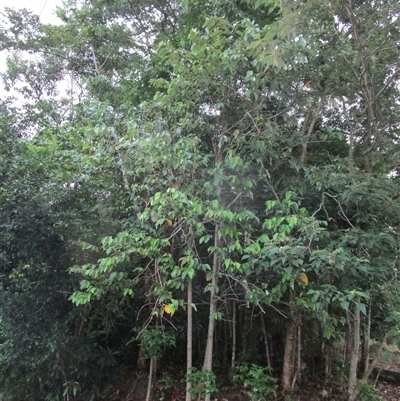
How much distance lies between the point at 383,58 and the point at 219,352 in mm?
3401

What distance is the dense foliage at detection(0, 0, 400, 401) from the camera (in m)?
2.40

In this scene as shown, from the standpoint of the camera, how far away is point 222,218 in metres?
2.42

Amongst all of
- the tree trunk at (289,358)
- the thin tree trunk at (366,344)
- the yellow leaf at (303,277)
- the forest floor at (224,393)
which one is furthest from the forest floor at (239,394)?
the yellow leaf at (303,277)

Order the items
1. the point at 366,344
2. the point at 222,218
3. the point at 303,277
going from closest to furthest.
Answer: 1. the point at 303,277
2. the point at 222,218
3. the point at 366,344

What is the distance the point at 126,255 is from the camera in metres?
2.45

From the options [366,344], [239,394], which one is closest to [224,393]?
[239,394]

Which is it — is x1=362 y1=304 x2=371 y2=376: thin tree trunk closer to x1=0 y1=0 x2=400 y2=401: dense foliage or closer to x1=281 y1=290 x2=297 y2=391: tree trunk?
x1=0 y1=0 x2=400 y2=401: dense foliage

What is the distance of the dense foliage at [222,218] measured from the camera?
Answer: 7.86 ft

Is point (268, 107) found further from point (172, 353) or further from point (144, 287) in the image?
point (172, 353)

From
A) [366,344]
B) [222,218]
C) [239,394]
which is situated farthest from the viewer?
[366,344]

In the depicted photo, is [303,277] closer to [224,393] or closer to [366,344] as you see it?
[224,393]

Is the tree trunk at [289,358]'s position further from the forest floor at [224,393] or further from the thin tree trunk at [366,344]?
the thin tree trunk at [366,344]

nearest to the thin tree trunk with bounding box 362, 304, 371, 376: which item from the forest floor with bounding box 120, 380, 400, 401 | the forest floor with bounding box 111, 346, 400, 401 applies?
the forest floor with bounding box 111, 346, 400, 401

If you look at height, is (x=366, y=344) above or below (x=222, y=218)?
below
